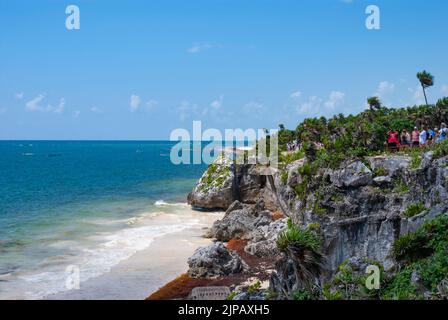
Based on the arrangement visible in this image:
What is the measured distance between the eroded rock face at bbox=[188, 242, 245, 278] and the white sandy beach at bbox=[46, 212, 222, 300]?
149 cm

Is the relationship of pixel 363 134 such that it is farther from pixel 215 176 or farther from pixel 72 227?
pixel 72 227

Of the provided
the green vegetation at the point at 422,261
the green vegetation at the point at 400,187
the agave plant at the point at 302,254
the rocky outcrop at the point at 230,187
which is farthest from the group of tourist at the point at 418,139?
the rocky outcrop at the point at 230,187

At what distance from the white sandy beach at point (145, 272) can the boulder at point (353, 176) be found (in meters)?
11.1

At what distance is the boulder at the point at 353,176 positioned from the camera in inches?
904

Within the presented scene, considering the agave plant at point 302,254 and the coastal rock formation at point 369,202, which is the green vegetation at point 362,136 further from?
the agave plant at point 302,254

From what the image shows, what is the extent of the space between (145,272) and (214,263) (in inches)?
175

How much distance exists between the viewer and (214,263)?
27.7 m

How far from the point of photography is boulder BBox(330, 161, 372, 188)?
23.0m

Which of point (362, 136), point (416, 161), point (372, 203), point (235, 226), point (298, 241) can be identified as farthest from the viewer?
point (235, 226)

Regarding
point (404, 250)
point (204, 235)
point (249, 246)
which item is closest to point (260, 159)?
point (204, 235)

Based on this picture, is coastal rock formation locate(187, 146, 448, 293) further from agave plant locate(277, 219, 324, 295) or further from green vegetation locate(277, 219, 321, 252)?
green vegetation locate(277, 219, 321, 252)

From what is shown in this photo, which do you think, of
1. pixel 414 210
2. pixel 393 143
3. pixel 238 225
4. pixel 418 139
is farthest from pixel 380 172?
pixel 238 225

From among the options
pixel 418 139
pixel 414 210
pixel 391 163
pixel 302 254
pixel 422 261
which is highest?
pixel 418 139
